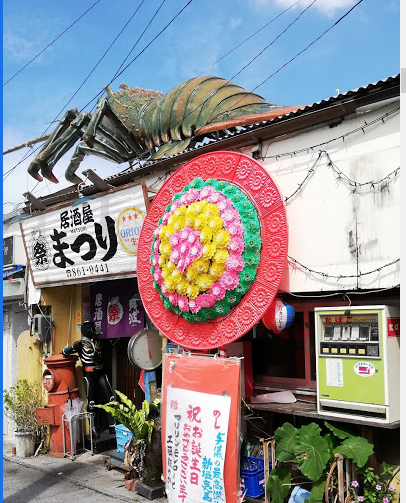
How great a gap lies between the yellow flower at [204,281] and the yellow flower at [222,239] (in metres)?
0.49

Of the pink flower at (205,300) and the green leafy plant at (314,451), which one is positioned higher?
the pink flower at (205,300)

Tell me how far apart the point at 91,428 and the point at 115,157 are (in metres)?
6.14

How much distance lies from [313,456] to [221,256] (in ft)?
9.25

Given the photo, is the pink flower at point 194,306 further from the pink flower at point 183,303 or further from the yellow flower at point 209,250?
the yellow flower at point 209,250

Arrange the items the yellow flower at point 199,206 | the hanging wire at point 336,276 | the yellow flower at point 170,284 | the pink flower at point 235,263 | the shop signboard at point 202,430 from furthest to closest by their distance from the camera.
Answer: the yellow flower at point 170,284 → the yellow flower at point 199,206 → the pink flower at point 235,263 → the shop signboard at point 202,430 → the hanging wire at point 336,276

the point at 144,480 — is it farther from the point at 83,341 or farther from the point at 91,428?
the point at 83,341

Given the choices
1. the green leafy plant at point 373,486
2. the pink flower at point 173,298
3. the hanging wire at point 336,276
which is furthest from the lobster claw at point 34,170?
the green leafy plant at point 373,486

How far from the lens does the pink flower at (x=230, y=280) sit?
722 centimetres

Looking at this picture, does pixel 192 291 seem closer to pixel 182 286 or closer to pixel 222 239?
pixel 182 286

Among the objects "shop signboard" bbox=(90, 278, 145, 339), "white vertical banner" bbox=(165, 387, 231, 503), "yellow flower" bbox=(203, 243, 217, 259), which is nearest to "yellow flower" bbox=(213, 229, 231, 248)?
"yellow flower" bbox=(203, 243, 217, 259)

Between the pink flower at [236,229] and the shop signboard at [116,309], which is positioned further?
the shop signboard at [116,309]

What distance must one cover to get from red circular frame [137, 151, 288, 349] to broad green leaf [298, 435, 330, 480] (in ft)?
5.33

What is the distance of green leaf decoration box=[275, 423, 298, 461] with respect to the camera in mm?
6547

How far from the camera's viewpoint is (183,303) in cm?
771
